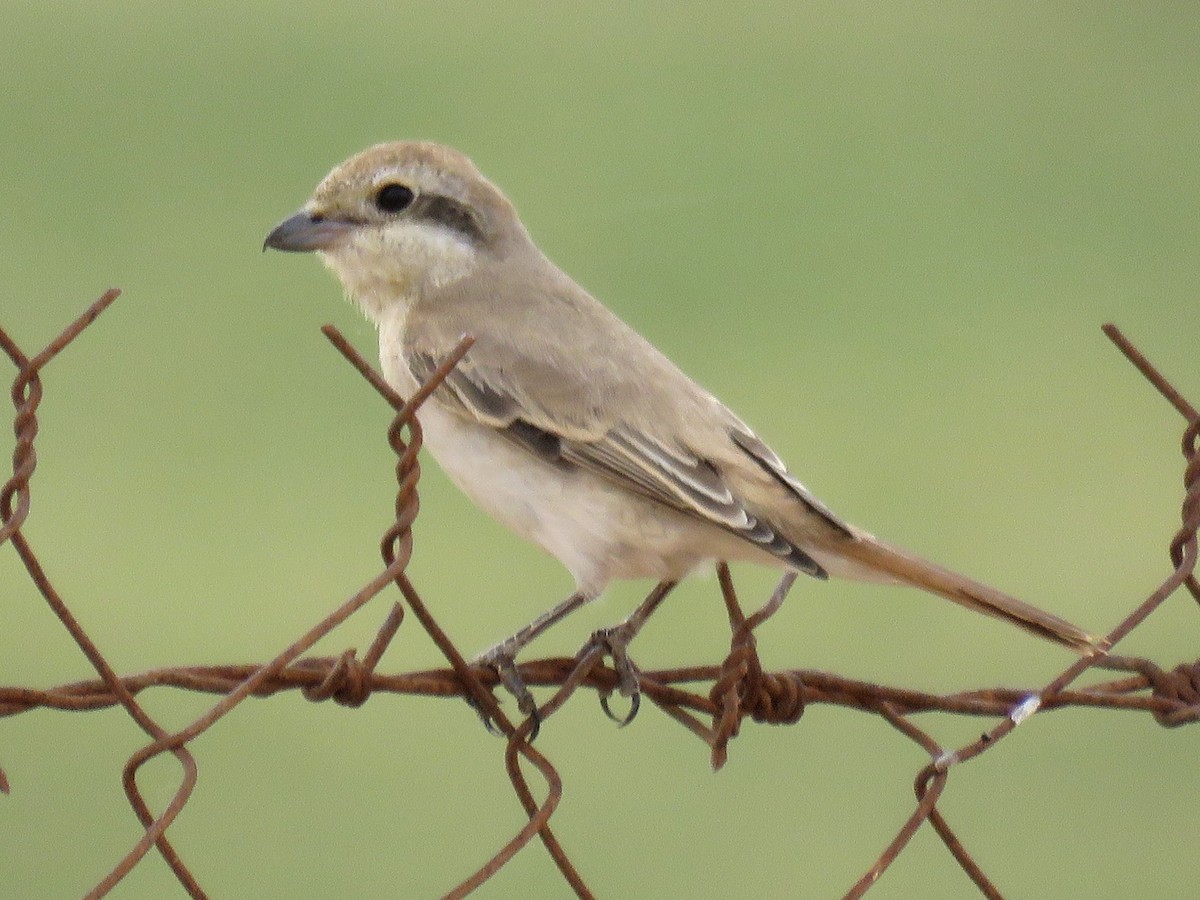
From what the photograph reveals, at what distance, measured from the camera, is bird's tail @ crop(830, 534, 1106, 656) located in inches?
152

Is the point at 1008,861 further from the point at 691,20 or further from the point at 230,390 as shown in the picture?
the point at 691,20

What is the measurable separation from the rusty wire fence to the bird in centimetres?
32

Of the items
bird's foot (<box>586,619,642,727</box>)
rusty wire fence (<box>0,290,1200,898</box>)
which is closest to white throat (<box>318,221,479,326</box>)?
bird's foot (<box>586,619,642,727</box>)

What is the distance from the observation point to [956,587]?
408cm

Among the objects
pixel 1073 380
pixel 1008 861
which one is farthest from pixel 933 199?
pixel 1008 861

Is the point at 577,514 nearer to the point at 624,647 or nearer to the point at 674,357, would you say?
the point at 624,647

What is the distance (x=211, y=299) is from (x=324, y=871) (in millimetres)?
4772

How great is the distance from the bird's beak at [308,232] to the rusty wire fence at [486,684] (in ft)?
4.61

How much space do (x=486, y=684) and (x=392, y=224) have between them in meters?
1.67

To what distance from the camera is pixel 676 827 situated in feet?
23.9

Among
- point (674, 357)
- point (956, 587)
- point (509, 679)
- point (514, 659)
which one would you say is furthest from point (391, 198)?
point (674, 357)

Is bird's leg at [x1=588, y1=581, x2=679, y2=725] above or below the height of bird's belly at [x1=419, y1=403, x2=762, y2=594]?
below

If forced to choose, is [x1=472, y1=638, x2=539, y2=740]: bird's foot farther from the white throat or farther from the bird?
the white throat

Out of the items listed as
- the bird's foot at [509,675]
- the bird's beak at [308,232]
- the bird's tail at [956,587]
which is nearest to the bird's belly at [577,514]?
the bird's tail at [956,587]
